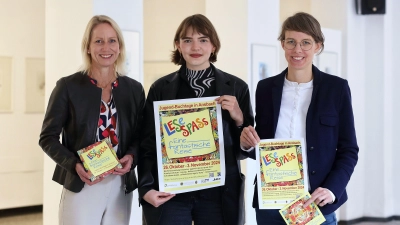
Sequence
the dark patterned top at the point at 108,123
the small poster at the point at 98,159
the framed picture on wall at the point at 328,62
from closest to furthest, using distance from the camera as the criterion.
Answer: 1. the small poster at the point at 98,159
2. the dark patterned top at the point at 108,123
3. the framed picture on wall at the point at 328,62

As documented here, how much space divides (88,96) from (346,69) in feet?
15.7

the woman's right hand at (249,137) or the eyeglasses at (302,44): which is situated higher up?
the eyeglasses at (302,44)

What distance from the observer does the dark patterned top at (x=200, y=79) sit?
8.25 feet

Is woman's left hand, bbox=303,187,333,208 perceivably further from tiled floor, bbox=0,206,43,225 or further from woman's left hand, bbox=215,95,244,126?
tiled floor, bbox=0,206,43,225

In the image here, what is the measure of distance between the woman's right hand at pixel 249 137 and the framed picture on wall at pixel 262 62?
9.84 feet

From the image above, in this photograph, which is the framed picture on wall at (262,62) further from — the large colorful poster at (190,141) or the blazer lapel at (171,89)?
the large colorful poster at (190,141)

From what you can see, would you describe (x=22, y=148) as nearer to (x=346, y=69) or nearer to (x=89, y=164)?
(x=346, y=69)

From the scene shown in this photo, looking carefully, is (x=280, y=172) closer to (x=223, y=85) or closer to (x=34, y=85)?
(x=223, y=85)

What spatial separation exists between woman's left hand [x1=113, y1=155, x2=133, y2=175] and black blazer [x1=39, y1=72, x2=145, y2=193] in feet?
0.12

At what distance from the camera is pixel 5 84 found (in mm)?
7473

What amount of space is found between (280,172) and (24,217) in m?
6.09

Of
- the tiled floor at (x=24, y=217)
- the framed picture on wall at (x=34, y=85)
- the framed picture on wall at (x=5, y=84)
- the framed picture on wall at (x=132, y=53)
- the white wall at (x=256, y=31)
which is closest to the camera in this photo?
the framed picture on wall at (x=132, y=53)

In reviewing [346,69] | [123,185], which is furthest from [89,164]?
[346,69]

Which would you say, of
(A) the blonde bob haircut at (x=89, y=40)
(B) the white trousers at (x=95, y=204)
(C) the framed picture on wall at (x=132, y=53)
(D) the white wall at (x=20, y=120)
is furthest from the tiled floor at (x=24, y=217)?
(A) the blonde bob haircut at (x=89, y=40)
